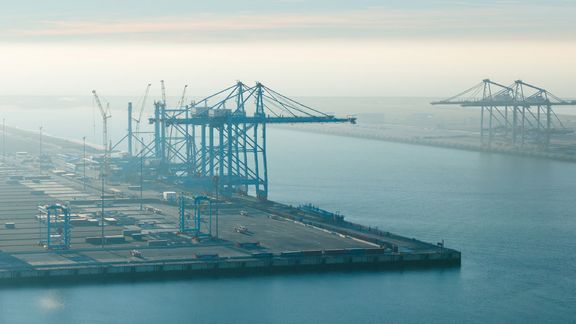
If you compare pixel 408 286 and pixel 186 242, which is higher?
pixel 186 242

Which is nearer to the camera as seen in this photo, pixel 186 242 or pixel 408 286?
pixel 408 286

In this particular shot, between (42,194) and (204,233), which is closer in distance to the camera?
(204,233)

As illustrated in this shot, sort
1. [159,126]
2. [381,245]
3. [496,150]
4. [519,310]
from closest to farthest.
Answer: [519,310] < [381,245] < [159,126] < [496,150]

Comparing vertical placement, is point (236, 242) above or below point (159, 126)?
below

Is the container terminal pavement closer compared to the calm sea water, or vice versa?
the calm sea water

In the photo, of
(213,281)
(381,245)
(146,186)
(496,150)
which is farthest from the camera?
(496,150)

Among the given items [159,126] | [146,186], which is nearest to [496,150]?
[159,126]

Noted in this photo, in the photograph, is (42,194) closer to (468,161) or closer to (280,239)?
(280,239)

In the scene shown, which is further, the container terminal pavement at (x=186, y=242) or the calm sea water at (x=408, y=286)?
the container terminal pavement at (x=186, y=242)
